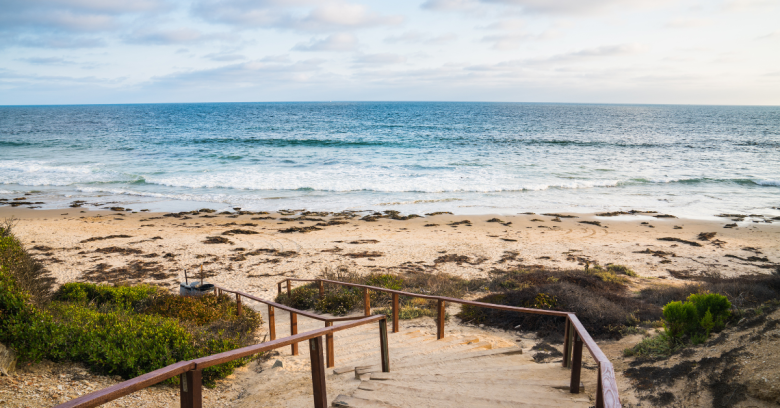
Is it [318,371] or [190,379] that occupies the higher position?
[190,379]

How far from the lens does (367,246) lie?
15969mm

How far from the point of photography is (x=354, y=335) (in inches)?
320

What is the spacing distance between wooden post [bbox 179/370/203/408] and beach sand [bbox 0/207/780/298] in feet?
30.2

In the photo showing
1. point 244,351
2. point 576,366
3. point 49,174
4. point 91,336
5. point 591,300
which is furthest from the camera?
point 49,174

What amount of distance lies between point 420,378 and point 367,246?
11.3m

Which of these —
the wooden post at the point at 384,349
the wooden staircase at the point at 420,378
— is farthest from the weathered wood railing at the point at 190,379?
the wooden post at the point at 384,349

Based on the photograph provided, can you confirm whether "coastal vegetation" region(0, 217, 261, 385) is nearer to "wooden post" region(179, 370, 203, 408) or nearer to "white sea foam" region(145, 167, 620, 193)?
"wooden post" region(179, 370, 203, 408)

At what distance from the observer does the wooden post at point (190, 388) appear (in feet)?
8.27

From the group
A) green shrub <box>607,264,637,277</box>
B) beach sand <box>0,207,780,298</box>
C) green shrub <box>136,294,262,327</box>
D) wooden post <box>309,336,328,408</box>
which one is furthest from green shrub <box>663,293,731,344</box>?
green shrub <box>136,294,262,327</box>

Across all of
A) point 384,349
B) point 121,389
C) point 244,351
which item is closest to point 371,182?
point 384,349

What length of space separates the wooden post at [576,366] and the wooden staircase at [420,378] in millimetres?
73

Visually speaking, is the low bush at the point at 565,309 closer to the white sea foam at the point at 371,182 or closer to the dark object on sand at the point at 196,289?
the dark object on sand at the point at 196,289

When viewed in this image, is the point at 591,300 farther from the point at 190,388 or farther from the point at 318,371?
the point at 190,388

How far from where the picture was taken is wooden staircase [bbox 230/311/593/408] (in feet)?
13.0
